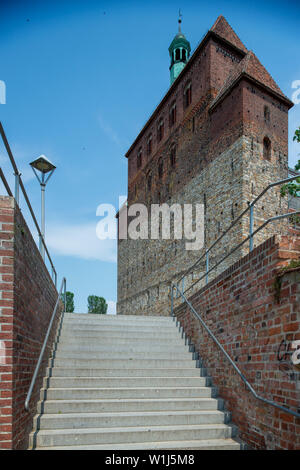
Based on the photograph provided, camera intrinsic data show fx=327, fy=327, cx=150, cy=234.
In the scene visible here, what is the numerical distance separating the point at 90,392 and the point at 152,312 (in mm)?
14569

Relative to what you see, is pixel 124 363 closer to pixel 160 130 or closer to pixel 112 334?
pixel 112 334

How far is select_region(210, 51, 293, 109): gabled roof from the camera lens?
12258 mm

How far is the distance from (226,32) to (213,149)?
20.8 ft

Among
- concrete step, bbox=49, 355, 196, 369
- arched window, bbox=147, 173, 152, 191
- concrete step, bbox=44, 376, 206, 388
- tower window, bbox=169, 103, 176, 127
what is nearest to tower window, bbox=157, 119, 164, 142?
tower window, bbox=169, 103, 176, 127

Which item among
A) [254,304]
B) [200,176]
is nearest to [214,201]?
[200,176]

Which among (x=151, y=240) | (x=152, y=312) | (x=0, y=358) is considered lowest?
(x=152, y=312)

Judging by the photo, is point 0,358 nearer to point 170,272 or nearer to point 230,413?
point 230,413

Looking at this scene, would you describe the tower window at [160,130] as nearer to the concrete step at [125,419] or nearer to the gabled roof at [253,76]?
the gabled roof at [253,76]

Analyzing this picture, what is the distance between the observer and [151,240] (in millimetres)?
19750

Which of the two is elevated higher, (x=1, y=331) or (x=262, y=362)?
(x=1, y=331)

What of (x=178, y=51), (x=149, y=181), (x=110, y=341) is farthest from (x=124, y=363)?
(x=178, y=51)

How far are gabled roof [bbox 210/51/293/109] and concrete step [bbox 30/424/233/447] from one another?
11852mm

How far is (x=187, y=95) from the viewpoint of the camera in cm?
1672

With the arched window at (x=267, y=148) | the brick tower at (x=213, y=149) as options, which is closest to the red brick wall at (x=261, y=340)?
the brick tower at (x=213, y=149)
